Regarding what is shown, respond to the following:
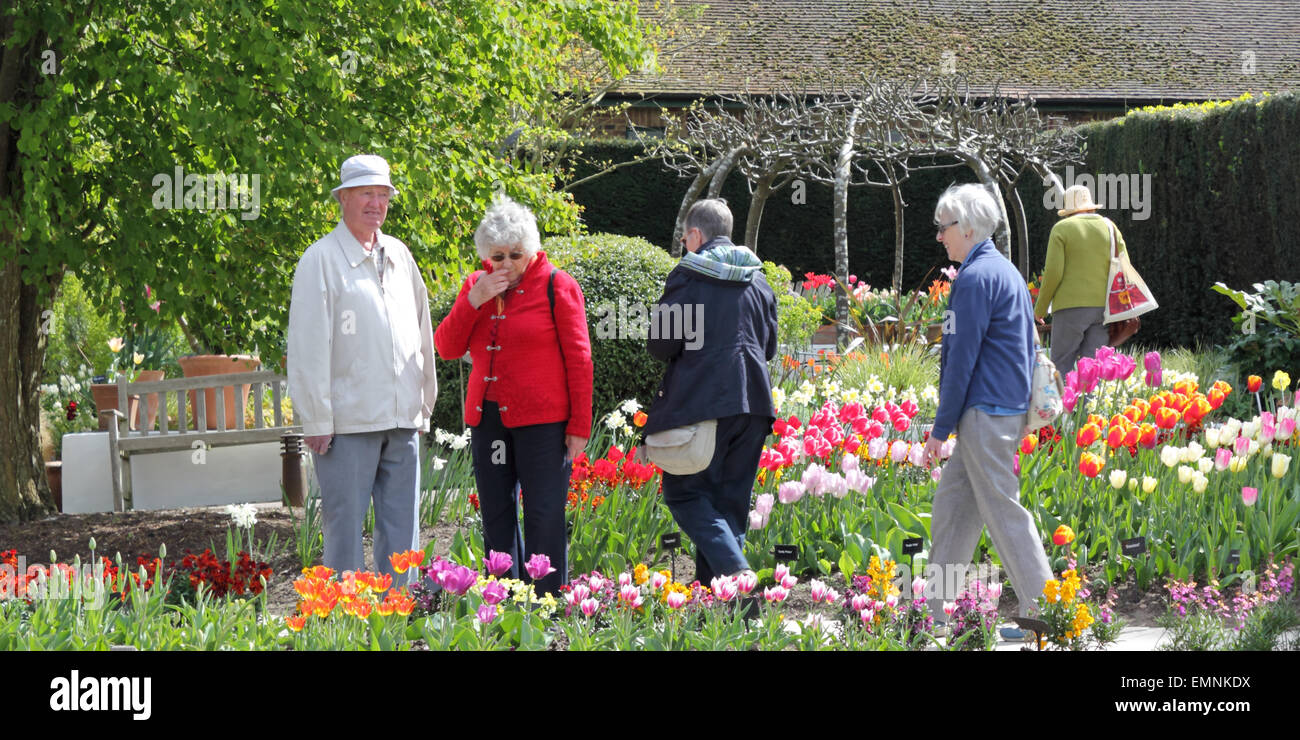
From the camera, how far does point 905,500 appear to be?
5129 millimetres

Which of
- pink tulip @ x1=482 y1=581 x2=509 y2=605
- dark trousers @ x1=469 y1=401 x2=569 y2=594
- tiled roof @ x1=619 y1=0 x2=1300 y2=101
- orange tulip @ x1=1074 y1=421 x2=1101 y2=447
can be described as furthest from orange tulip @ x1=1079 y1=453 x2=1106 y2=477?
tiled roof @ x1=619 y1=0 x2=1300 y2=101

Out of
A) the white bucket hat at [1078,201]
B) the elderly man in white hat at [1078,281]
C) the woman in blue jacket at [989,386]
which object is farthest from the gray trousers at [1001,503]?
the white bucket hat at [1078,201]

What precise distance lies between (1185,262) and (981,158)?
7.31 feet

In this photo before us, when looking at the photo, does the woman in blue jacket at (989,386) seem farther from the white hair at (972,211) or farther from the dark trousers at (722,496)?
the dark trousers at (722,496)

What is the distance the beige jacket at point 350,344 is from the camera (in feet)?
13.3

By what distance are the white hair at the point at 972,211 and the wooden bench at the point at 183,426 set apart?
421 centimetres

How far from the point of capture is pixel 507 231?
4.19 meters

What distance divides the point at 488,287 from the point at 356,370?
517 mm

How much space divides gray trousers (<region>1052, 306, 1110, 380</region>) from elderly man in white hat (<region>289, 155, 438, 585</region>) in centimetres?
498

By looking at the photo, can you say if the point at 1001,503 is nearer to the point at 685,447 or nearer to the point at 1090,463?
the point at 1090,463

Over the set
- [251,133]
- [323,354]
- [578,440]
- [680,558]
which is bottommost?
[680,558]

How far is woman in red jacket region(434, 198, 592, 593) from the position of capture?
13.8 ft

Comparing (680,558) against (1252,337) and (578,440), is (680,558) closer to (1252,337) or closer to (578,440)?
(578,440)
